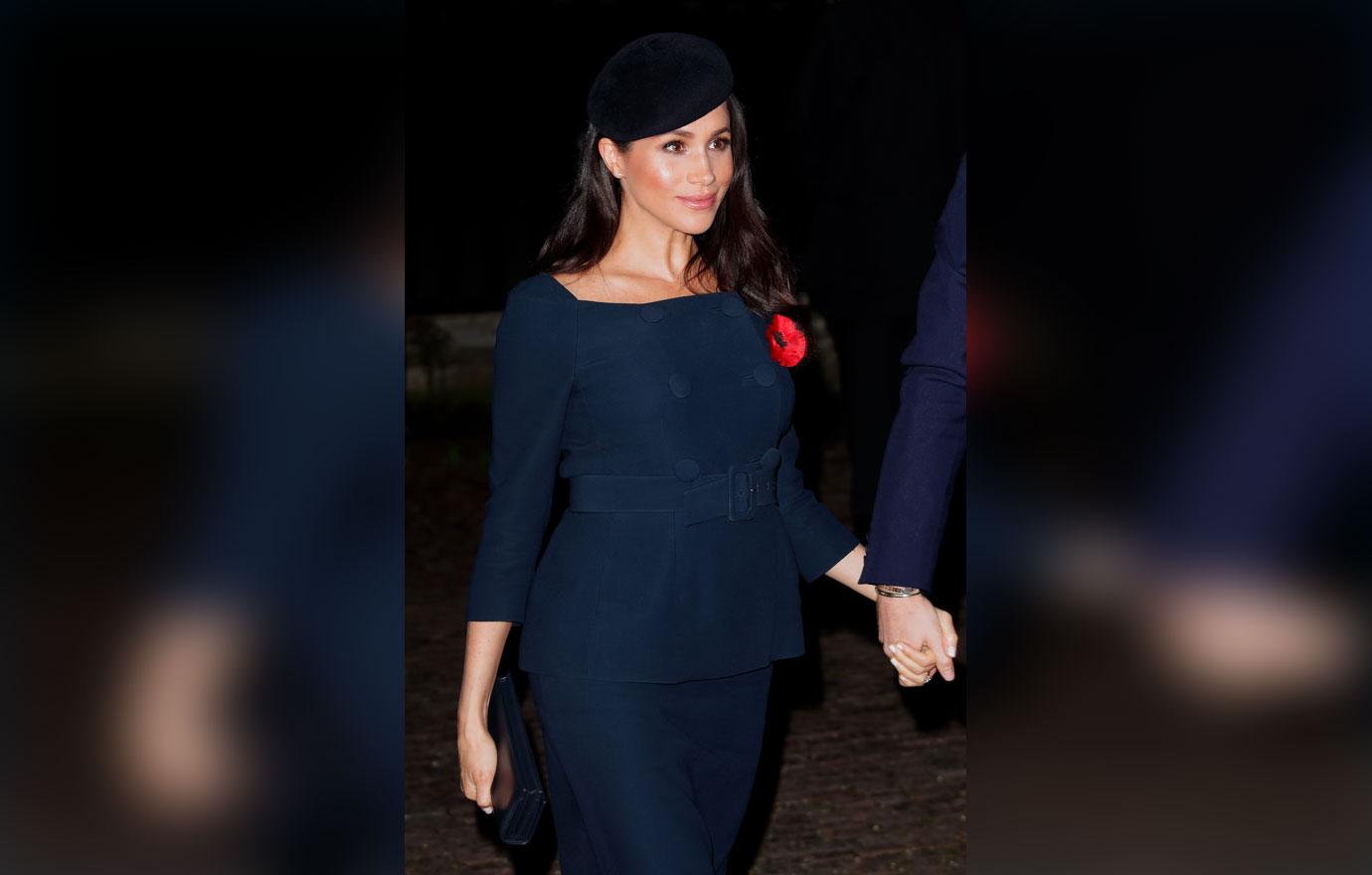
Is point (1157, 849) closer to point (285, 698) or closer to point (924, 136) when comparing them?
point (285, 698)

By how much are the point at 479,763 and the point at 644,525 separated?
506 millimetres

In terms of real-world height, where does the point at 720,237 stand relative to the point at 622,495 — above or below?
above

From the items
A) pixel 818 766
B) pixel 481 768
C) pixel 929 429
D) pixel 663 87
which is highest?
pixel 663 87

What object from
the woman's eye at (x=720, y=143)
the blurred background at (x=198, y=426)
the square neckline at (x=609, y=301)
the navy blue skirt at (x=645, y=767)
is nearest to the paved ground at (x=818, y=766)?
the navy blue skirt at (x=645, y=767)

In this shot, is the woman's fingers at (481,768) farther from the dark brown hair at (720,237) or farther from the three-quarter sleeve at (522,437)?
the dark brown hair at (720,237)

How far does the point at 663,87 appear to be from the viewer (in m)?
3.28

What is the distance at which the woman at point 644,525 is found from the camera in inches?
125

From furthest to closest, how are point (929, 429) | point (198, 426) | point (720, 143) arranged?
1. point (720, 143)
2. point (929, 429)
3. point (198, 426)

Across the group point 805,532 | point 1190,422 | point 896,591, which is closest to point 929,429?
point 896,591

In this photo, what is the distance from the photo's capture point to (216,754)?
1782mm

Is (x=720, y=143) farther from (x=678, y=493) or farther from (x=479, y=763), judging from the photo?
(x=479, y=763)

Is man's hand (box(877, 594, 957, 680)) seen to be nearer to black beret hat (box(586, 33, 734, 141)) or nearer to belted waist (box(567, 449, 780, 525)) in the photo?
belted waist (box(567, 449, 780, 525))

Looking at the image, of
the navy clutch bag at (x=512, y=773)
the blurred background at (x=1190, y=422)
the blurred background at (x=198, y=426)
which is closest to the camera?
the blurred background at (x=1190, y=422)

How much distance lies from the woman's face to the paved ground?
2517mm
